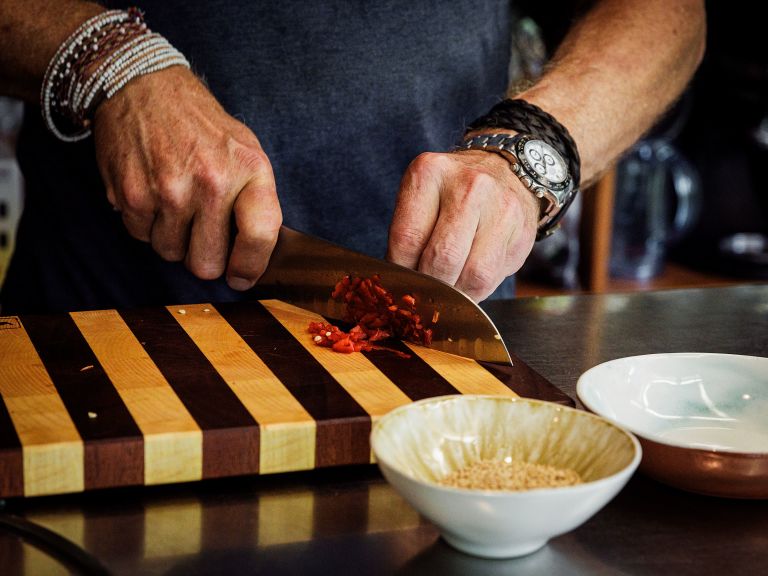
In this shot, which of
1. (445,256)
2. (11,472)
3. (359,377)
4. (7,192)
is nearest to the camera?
(11,472)

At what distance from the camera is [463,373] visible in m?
0.99

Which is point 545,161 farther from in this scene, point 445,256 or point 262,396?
point 262,396

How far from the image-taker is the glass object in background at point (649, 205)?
3211 mm

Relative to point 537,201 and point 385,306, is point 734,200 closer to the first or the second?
point 537,201

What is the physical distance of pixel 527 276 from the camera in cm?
330

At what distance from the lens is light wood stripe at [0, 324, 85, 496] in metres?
0.75

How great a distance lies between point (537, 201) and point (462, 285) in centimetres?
17

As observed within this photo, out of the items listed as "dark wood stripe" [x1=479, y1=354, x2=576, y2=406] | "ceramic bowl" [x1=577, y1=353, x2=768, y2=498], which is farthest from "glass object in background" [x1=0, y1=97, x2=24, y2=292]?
"ceramic bowl" [x1=577, y1=353, x2=768, y2=498]

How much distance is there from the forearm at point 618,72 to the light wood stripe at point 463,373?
48cm

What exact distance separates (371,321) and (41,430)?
0.40 metres

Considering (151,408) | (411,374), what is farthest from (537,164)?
(151,408)

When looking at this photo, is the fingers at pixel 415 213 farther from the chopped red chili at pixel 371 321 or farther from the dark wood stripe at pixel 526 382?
the dark wood stripe at pixel 526 382

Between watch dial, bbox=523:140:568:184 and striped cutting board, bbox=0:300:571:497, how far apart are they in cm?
31

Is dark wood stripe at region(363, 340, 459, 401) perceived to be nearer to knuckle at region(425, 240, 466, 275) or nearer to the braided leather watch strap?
knuckle at region(425, 240, 466, 275)
